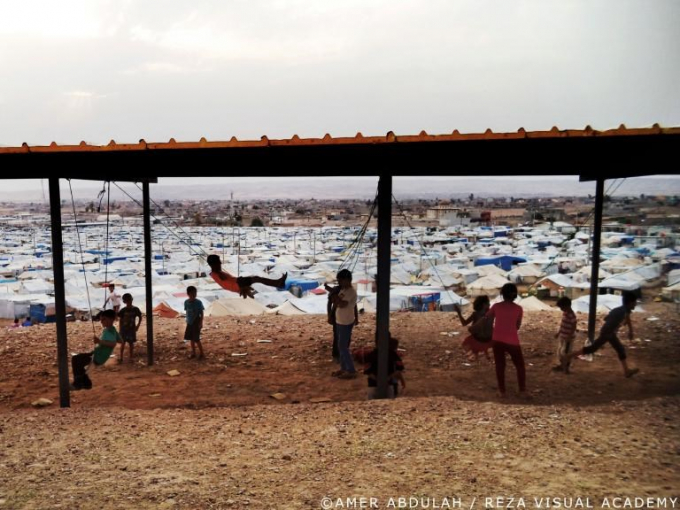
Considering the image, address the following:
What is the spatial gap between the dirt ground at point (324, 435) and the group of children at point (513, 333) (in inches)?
11.5

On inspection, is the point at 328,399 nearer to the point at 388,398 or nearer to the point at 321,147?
the point at 388,398

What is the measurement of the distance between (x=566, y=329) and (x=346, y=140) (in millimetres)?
4240

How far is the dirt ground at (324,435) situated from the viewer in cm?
341

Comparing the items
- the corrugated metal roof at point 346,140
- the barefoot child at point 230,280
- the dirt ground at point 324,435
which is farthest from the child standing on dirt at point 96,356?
the corrugated metal roof at point 346,140

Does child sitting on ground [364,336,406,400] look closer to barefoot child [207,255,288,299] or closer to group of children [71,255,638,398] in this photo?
group of children [71,255,638,398]

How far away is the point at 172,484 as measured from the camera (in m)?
3.56

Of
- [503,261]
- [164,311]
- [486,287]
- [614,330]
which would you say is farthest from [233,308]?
[503,261]

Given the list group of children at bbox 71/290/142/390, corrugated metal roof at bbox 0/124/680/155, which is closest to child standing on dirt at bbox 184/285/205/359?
group of children at bbox 71/290/142/390

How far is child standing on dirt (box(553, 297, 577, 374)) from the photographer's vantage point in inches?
265

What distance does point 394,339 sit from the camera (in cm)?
567

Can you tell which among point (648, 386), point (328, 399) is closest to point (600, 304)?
point (648, 386)

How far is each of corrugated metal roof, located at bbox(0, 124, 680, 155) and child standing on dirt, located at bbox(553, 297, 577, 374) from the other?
310cm

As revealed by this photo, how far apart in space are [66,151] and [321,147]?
92.1 inches

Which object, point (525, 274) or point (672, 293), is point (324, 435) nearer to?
point (672, 293)
